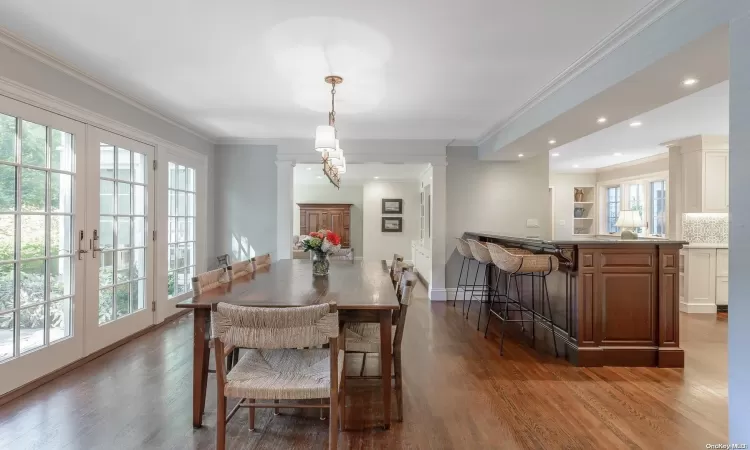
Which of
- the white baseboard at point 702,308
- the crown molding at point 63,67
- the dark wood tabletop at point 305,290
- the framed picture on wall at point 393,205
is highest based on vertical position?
the crown molding at point 63,67

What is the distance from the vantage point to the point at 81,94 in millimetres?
3248

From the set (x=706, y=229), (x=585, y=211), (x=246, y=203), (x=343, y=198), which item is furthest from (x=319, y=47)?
(x=343, y=198)

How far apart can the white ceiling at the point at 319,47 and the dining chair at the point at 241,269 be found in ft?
5.02

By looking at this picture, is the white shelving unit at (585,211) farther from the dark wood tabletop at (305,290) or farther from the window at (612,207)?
the dark wood tabletop at (305,290)

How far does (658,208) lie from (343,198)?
7.30 meters

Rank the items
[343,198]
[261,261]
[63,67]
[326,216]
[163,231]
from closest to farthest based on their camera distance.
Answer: [63,67] → [261,261] → [163,231] → [326,216] → [343,198]

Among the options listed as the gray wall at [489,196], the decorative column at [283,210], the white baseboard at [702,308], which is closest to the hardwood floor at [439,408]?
the white baseboard at [702,308]

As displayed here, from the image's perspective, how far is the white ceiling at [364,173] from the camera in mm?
7789

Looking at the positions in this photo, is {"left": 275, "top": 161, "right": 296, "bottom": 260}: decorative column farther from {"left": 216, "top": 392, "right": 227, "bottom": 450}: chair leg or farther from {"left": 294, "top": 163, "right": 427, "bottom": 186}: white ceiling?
{"left": 216, "top": 392, "right": 227, "bottom": 450}: chair leg

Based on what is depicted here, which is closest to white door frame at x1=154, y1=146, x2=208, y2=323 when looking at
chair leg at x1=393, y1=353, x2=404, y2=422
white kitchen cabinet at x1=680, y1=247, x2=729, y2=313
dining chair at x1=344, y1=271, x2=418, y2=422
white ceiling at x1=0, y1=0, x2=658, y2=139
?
white ceiling at x1=0, y1=0, x2=658, y2=139

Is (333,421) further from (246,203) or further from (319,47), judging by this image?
(246,203)

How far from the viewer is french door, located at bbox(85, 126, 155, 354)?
134 inches

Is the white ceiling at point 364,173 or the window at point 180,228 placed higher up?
the white ceiling at point 364,173

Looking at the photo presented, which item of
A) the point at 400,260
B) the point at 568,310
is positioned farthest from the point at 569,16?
the point at 568,310
